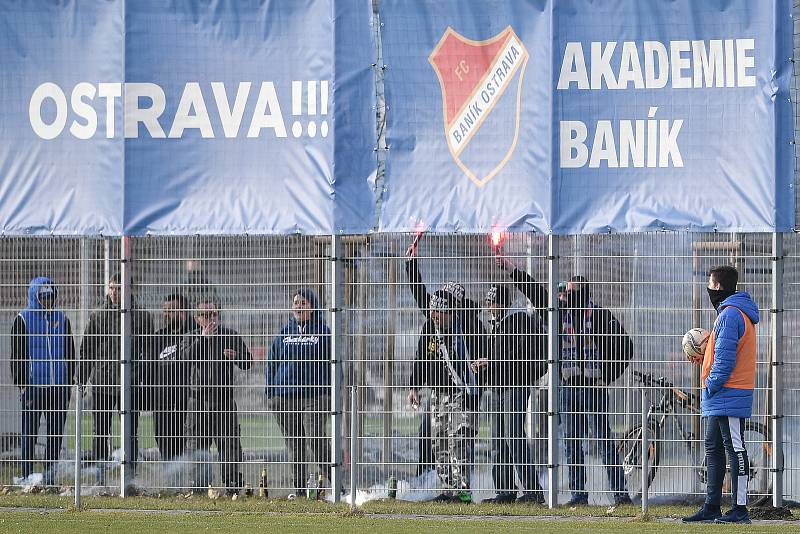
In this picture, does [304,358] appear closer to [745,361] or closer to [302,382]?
[302,382]

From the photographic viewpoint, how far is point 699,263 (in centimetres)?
1259

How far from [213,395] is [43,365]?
5.63 ft

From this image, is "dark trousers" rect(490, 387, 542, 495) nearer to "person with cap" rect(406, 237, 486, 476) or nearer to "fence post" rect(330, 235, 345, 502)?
"person with cap" rect(406, 237, 486, 476)

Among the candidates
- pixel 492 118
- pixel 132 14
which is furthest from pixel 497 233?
pixel 132 14

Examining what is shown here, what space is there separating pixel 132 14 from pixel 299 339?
3471 millimetres

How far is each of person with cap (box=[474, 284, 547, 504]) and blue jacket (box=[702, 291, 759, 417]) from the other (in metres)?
1.65

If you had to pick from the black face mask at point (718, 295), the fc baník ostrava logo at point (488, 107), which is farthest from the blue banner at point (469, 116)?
the black face mask at point (718, 295)

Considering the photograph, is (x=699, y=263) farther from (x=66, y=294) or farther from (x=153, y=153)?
(x=66, y=294)

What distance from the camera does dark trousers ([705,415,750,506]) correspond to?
11.6 metres

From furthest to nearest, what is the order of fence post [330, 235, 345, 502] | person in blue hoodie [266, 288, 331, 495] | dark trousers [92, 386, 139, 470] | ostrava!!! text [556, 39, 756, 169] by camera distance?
dark trousers [92, 386, 139, 470]
person in blue hoodie [266, 288, 331, 495]
fence post [330, 235, 345, 502]
ostrava!!! text [556, 39, 756, 169]

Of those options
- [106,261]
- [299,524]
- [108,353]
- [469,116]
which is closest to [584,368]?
[469,116]

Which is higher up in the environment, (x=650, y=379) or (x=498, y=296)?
(x=498, y=296)

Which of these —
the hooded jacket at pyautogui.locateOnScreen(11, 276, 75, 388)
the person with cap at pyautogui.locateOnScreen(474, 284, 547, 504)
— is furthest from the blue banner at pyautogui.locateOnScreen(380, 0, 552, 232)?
the hooded jacket at pyautogui.locateOnScreen(11, 276, 75, 388)

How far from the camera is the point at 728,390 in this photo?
1175 cm
